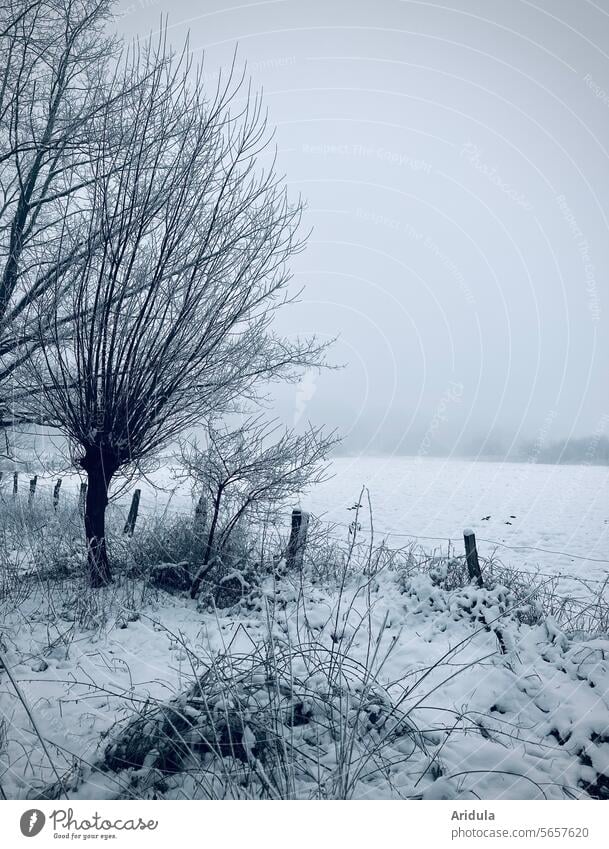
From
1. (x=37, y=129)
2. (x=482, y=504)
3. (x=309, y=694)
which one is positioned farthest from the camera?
(x=482, y=504)

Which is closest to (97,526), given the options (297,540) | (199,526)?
(199,526)

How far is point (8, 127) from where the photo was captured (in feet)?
19.4

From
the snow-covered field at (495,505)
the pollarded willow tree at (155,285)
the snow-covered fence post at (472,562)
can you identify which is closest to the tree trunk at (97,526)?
the pollarded willow tree at (155,285)

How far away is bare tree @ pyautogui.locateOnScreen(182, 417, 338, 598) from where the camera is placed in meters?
5.02

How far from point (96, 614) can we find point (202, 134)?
510cm

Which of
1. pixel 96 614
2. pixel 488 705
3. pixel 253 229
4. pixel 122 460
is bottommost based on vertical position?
pixel 96 614

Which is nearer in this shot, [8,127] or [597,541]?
[8,127]

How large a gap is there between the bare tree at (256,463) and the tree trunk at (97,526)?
1.04m

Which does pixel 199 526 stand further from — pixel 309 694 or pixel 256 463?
pixel 309 694

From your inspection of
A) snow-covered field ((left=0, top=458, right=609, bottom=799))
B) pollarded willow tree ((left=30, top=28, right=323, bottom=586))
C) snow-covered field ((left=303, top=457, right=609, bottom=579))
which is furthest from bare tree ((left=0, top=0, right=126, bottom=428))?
snow-covered field ((left=303, top=457, right=609, bottom=579))

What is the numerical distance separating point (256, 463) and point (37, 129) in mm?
6029

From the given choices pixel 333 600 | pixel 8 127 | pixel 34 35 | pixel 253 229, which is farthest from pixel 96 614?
pixel 34 35

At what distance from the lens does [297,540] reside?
19.7ft
